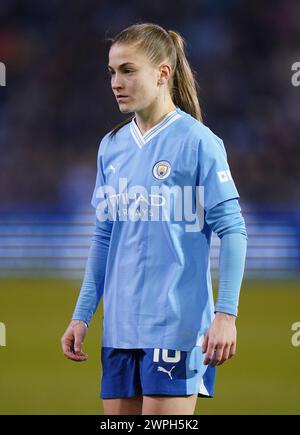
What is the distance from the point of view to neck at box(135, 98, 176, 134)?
2.94 meters

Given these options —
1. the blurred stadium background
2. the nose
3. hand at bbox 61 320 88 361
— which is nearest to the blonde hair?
the nose

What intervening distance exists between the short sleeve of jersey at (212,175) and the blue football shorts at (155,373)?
0.43 m

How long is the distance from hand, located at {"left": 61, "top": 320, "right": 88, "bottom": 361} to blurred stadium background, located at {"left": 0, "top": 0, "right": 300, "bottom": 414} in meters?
5.29

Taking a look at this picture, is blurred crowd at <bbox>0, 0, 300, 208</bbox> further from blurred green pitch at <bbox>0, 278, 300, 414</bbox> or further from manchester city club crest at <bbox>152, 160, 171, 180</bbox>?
manchester city club crest at <bbox>152, 160, 171, 180</bbox>

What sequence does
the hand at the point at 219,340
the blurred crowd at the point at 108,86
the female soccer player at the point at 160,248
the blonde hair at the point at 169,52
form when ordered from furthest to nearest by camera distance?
1. the blurred crowd at the point at 108,86
2. the blonde hair at the point at 169,52
3. the female soccer player at the point at 160,248
4. the hand at the point at 219,340

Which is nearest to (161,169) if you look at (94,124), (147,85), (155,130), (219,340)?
(155,130)

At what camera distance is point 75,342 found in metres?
2.94

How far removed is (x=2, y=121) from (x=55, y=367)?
16.7 ft

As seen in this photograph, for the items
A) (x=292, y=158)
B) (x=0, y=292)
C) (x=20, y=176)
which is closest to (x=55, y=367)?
(x=0, y=292)

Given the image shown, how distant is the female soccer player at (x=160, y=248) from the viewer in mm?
2773

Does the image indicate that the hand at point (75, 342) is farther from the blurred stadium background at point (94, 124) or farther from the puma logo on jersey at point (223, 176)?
the blurred stadium background at point (94, 124)

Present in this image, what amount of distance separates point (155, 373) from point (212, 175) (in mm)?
575

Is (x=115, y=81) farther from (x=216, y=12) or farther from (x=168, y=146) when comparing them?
(x=216, y=12)

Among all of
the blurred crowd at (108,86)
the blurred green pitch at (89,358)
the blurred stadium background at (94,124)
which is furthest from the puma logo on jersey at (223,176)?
the blurred crowd at (108,86)
